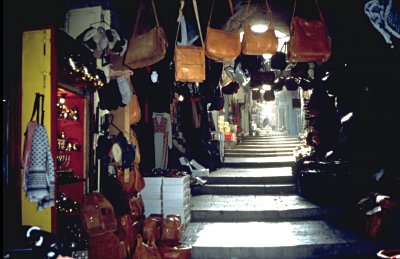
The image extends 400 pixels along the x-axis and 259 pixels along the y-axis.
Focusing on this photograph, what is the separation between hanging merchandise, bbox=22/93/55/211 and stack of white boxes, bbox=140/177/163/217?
9.57 ft

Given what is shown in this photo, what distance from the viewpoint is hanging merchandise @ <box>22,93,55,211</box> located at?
419cm

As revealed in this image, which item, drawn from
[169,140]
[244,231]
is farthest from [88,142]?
[169,140]

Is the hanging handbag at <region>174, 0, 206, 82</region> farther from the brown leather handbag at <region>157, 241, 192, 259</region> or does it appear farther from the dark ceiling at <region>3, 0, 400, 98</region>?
the brown leather handbag at <region>157, 241, 192, 259</region>

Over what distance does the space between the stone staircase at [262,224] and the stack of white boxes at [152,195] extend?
826 mm

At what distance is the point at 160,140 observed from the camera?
36.6ft

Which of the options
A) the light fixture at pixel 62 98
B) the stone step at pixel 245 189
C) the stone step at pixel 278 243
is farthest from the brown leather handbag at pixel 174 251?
the stone step at pixel 245 189

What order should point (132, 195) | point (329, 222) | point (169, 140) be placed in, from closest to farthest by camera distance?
point (132, 195), point (329, 222), point (169, 140)

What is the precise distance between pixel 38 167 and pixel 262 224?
4.96 metres

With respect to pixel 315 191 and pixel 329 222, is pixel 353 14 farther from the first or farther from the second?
pixel 329 222

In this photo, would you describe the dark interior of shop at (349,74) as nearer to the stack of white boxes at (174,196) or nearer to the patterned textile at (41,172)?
the stack of white boxes at (174,196)

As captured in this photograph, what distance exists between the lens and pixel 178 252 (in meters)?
5.49

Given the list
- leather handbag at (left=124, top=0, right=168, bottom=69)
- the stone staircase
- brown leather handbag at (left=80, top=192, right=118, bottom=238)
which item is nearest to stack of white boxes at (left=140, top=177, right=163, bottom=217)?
the stone staircase

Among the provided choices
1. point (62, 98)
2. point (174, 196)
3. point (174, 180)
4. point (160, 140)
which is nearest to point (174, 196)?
point (174, 196)

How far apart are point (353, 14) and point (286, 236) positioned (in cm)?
568
